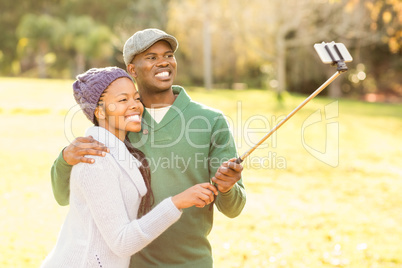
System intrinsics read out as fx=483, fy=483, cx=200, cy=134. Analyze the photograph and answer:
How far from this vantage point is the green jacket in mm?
2945

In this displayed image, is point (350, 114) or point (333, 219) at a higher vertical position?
point (333, 219)

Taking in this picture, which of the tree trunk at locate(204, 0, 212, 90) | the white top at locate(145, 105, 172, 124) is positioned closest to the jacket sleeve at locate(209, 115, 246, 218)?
the white top at locate(145, 105, 172, 124)

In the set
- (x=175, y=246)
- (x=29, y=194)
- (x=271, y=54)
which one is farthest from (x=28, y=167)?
(x=271, y=54)

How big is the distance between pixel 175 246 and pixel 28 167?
29.1 feet

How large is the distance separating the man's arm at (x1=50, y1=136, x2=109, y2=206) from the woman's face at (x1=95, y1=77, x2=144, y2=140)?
14 cm

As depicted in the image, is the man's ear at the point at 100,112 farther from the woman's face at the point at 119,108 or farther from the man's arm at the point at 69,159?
the man's arm at the point at 69,159

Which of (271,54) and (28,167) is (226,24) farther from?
(28,167)

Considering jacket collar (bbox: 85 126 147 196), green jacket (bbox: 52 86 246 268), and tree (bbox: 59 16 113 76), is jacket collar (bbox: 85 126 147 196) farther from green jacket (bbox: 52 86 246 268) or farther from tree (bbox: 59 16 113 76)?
tree (bbox: 59 16 113 76)

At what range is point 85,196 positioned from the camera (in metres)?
2.24

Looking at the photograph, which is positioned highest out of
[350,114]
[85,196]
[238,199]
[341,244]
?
[85,196]

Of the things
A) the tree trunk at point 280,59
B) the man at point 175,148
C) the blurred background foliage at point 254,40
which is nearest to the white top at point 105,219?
the man at point 175,148

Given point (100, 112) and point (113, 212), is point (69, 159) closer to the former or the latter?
point (100, 112)

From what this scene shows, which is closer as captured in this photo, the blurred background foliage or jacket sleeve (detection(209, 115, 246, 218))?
jacket sleeve (detection(209, 115, 246, 218))

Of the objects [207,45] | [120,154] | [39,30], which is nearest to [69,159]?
[120,154]
